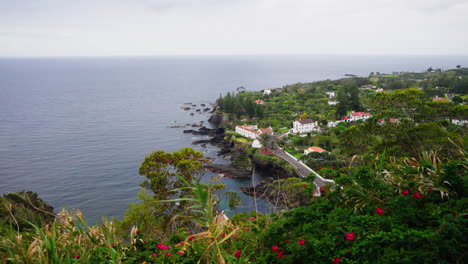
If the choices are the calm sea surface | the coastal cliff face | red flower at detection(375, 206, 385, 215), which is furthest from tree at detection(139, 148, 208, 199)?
the coastal cliff face

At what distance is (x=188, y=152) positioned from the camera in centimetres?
1389

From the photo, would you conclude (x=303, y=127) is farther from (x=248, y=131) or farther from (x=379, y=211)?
(x=379, y=211)

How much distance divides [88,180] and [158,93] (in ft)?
194

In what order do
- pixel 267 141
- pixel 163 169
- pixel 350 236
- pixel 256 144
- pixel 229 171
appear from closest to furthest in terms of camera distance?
pixel 350 236 < pixel 163 169 < pixel 229 171 < pixel 267 141 < pixel 256 144

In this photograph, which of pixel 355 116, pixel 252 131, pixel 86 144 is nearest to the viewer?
pixel 86 144

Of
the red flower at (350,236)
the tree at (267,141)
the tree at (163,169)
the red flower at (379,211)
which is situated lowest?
the tree at (267,141)

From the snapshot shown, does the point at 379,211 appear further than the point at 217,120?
No

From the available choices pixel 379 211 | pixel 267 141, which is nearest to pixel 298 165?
pixel 267 141

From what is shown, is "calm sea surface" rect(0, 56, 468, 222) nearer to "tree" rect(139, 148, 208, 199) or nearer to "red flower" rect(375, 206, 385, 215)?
"tree" rect(139, 148, 208, 199)

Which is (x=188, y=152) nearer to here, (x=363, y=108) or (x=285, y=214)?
(x=285, y=214)

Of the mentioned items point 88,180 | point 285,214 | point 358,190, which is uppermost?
point 358,190

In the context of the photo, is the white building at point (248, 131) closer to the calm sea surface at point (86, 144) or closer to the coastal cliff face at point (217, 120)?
the calm sea surface at point (86, 144)

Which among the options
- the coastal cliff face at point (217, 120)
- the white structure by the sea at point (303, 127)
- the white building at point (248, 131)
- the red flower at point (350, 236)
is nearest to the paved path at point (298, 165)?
the white building at point (248, 131)

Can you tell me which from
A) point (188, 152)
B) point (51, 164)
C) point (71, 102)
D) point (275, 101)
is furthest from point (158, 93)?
point (188, 152)
